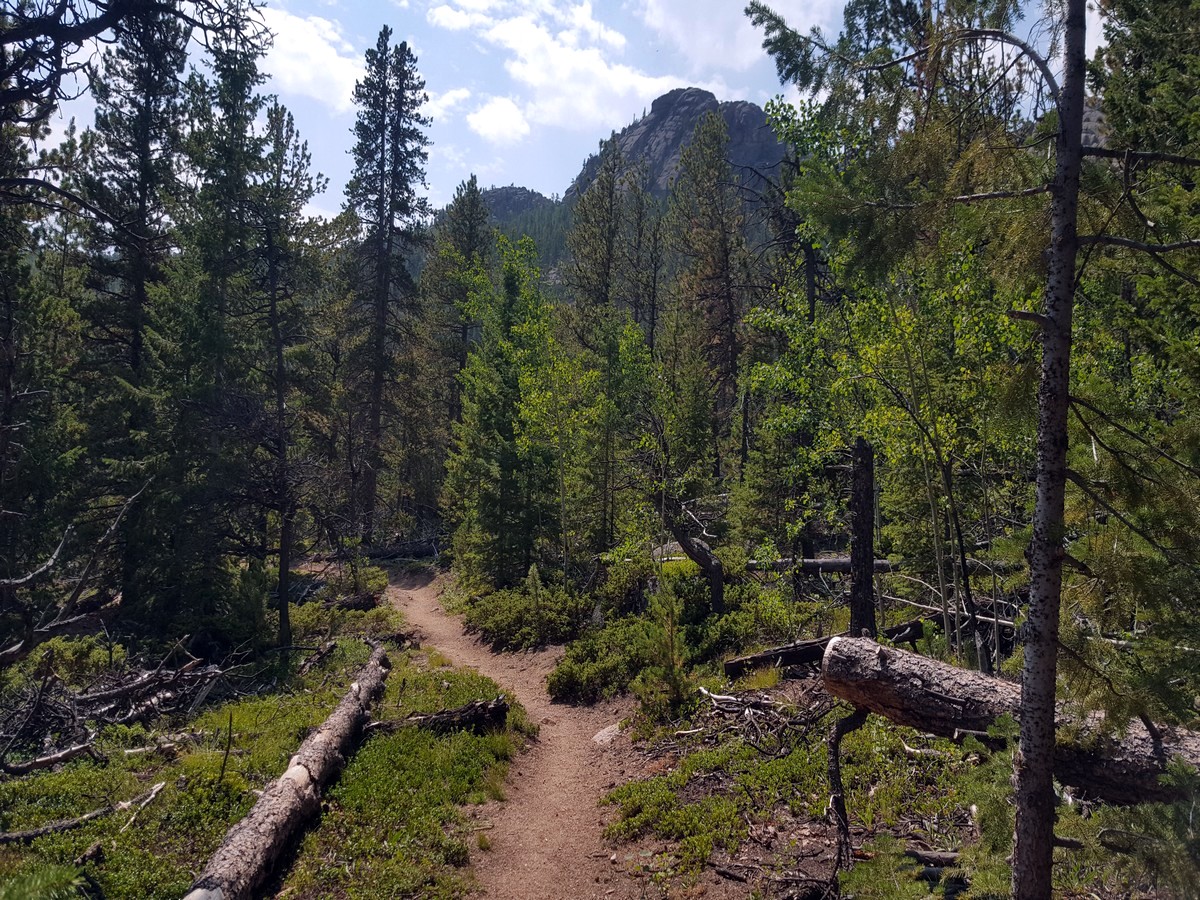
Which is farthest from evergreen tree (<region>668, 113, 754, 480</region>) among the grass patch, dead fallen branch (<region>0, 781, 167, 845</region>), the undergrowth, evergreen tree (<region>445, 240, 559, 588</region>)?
dead fallen branch (<region>0, 781, 167, 845</region>)

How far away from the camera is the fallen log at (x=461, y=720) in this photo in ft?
35.1

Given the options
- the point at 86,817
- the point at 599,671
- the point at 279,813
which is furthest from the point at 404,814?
the point at 599,671

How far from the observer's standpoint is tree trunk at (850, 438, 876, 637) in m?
9.88

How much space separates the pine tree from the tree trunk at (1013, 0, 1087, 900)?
2933 cm

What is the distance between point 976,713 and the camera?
18.7 ft

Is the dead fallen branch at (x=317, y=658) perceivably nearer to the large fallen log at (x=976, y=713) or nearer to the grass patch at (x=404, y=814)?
the grass patch at (x=404, y=814)

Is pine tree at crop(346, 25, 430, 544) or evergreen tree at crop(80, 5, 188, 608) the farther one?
pine tree at crop(346, 25, 430, 544)

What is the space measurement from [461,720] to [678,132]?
182783 millimetres

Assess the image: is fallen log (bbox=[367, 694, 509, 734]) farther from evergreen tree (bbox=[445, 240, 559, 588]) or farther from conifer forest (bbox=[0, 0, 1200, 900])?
evergreen tree (bbox=[445, 240, 559, 588])

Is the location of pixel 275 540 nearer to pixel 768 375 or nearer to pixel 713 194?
pixel 768 375

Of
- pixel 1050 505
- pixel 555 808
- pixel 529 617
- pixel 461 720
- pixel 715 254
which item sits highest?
pixel 715 254

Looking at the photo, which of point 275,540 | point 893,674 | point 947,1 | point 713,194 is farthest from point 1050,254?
point 713,194

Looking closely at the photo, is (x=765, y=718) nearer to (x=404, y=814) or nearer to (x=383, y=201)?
(x=404, y=814)

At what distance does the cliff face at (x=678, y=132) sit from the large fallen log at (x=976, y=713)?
Answer: 14667 cm
